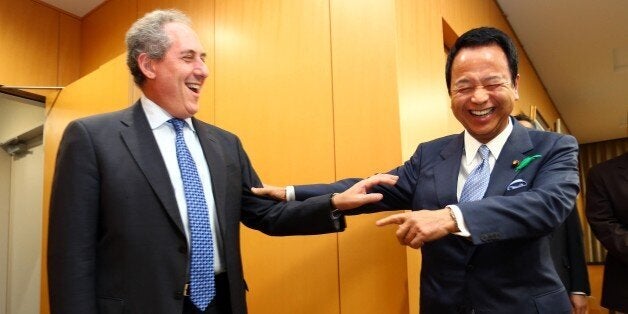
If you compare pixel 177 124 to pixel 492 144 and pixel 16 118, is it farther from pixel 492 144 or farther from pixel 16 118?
pixel 16 118

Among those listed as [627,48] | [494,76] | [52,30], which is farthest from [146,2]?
[627,48]

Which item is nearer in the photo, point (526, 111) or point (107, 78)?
point (107, 78)

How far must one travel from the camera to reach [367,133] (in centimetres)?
203

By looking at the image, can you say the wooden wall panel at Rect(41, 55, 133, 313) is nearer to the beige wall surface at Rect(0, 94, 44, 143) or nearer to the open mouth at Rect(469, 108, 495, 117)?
the beige wall surface at Rect(0, 94, 44, 143)

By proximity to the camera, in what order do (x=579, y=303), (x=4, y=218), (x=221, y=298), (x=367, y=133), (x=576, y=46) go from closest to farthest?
1. (x=221, y=298)
2. (x=367, y=133)
3. (x=579, y=303)
4. (x=4, y=218)
5. (x=576, y=46)

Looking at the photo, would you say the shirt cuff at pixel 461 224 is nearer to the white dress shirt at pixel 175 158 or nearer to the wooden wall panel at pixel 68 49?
the white dress shirt at pixel 175 158

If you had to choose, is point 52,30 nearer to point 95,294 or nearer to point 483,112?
point 95,294

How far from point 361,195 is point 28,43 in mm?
3170

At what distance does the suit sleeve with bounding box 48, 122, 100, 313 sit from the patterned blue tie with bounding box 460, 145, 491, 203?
1047 mm

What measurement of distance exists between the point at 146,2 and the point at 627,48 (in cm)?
461

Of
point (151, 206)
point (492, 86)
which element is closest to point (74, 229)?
point (151, 206)

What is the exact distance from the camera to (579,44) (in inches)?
182

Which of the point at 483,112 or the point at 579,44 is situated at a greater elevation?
the point at 579,44

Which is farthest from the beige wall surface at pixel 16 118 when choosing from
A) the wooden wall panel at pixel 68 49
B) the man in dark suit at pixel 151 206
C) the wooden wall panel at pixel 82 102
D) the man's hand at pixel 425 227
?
the man's hand at pixel 425 227
